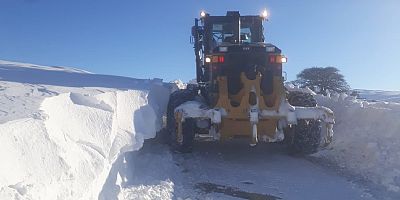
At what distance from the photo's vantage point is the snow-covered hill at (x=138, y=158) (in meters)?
4.34

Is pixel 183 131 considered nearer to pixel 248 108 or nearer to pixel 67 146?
pixel 248 108

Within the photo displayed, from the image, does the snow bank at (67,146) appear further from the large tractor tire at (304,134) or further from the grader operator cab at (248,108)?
the large tractor tire at (304,134)

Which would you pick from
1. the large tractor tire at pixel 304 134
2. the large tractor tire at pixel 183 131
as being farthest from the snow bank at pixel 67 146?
the large tractor tire at pixel 304 134

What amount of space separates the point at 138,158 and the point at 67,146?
127 inches

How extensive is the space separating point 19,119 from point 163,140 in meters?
6.02

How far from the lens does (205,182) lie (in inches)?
289

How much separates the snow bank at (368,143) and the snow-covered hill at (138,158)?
20 millimetres

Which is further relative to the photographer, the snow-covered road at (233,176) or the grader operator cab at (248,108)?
the grader operator cab at (248,108)

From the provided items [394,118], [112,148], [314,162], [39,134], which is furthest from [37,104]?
[394,118]

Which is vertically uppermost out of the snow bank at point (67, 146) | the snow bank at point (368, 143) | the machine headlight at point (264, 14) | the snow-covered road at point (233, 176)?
the machine headlight at point (264, 14)

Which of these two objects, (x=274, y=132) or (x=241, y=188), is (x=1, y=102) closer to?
(x=241, y=188)

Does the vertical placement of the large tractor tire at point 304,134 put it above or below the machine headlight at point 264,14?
below

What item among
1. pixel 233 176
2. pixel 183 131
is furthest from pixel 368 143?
pixel 183 131

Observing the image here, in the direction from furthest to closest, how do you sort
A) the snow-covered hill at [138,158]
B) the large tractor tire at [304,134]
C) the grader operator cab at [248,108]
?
the large tractor tire at [304,134]
the grader operator cab at [248,108]
the snow-covered hill at [138,158]
